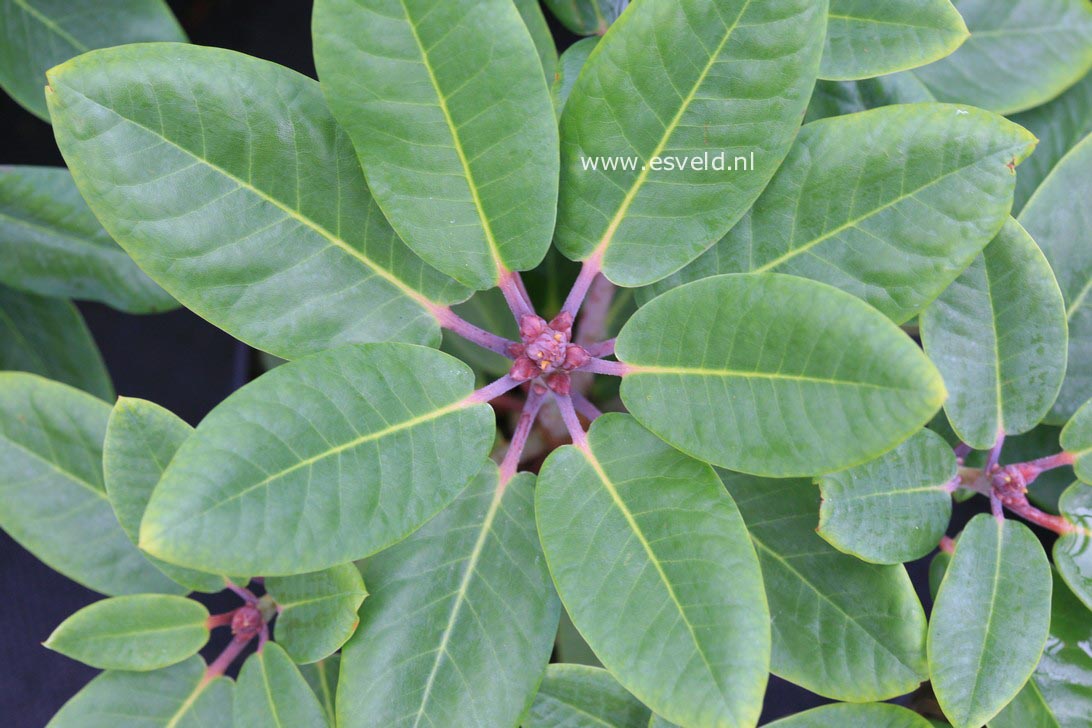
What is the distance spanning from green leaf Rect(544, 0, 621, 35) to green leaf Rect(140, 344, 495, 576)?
474 millimetres

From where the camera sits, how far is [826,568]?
76cm

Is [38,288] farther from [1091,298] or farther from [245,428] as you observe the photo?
[1091,298]

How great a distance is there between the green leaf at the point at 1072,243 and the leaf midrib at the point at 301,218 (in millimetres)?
558

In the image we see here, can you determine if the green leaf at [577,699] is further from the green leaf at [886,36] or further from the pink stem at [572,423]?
the green leaf at [886,36]

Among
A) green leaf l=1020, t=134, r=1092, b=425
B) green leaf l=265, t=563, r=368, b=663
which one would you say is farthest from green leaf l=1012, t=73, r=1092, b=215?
green leaf l=265, t=563, r=368, b=663

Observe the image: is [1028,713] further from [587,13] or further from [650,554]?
[587,13]

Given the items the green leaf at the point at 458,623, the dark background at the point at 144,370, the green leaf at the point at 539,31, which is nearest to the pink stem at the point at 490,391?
the green leaf at the point at 458,623

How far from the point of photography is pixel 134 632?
79 centimetres

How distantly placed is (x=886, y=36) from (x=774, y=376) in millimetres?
395

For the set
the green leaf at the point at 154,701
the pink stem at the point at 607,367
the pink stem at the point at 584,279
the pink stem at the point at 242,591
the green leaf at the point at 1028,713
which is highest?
the pink stem at the point at 584,279

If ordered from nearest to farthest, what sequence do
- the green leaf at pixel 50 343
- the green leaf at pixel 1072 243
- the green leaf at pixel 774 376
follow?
the green leaf at pixel 774 376
the green leaf at pixel 1072 243
the green leaf at pixel 50 343

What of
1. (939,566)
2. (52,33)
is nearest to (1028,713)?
(939,566)

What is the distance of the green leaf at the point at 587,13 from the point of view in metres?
0.94

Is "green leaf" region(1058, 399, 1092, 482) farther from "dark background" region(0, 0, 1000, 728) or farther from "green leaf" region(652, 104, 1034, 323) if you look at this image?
"dark background" region(0, 0, 1000, 728)
